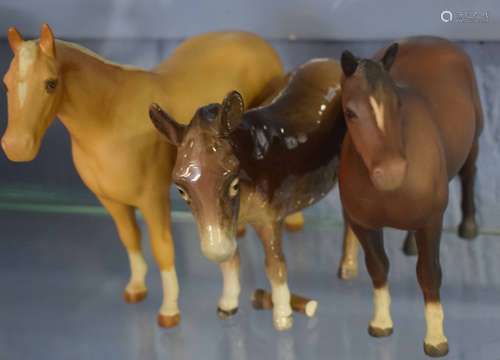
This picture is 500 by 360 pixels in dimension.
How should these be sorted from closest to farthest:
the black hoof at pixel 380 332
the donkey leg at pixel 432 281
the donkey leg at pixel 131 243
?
the donkey leg at pixel 432 281, the black hoof at pixel 380 332, the donkey leg at pixel 131 243

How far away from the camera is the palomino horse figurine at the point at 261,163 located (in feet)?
3.04

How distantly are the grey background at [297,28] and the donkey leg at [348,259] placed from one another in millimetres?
272

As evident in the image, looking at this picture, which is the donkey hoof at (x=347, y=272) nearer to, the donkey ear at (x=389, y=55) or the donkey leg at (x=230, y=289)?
the donkey leg at (x=230, y=289)

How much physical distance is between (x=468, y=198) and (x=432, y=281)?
41 centimetres

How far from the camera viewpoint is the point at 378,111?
0.88m

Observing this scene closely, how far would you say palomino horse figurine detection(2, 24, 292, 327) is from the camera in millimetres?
984

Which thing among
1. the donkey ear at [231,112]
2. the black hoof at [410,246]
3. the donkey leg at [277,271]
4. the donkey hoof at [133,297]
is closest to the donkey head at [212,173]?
the donkey ear at [231,112]

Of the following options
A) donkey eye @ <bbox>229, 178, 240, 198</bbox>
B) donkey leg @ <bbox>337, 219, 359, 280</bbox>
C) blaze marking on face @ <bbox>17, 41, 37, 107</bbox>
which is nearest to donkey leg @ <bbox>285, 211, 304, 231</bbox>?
donkey leg @ <bbox>337, 219, 359, 280</bbox>

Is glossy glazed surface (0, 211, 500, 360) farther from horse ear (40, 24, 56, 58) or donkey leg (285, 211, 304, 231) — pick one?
horse ear (40, 24, 56, 58)

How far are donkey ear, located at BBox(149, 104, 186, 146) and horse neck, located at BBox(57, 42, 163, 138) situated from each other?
137mm

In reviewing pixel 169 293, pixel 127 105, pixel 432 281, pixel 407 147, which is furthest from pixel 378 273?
pixel 127 105

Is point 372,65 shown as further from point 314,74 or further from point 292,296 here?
point 292,296

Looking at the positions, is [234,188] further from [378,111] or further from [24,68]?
[24,68]

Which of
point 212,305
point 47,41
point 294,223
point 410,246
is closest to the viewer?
point 47,41
